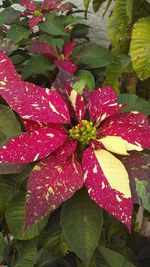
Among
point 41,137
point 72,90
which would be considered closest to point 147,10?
point 72,90

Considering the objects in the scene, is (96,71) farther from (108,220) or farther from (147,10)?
(108,220)

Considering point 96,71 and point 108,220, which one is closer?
point 108,220

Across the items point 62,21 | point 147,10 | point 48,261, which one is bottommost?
point 48,261

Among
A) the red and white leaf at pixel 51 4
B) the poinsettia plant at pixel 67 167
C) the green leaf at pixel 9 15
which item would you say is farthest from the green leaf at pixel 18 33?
the poinsettia plant at pixel 67 167

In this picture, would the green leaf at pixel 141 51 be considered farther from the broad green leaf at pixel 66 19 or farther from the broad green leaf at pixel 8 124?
the broad green leaf at pixel 8 124

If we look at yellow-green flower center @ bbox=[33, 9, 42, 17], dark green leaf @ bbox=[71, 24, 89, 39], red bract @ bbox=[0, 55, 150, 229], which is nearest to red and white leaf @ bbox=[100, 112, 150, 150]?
red bract @ bbox=[0, 55, 150, 229]
